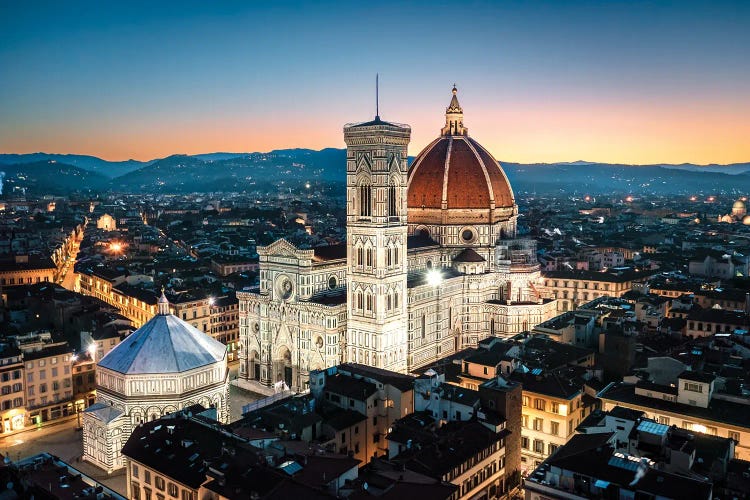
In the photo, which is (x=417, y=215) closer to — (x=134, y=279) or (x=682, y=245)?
(x=134, y=279)

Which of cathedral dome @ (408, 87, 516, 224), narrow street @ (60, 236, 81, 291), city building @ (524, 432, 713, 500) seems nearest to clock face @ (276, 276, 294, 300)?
cathedral dome @ (408, 87, 516, 224)

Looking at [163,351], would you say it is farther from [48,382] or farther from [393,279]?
[393,279]

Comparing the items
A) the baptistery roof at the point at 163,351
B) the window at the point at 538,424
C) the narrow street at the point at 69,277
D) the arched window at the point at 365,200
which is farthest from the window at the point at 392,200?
the narrow street at the point at 69,277

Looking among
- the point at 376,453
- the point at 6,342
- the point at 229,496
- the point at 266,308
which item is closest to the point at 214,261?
the point at 266,308

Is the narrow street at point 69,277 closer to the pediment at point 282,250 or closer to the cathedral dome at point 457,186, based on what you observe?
the pediment at point 282,250

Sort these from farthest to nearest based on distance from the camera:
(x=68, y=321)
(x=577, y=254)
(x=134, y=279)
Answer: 1. (x=577, y=254)
2. (x=134, y=279)
3. (x=68, y=321)
